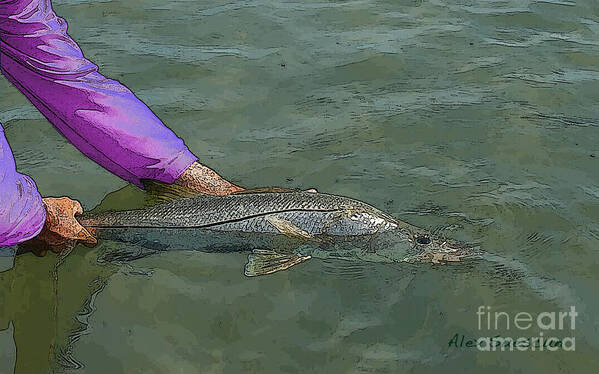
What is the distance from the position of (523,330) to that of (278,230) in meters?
1.30

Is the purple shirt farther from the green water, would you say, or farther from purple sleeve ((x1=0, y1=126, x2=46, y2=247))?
purple sleeve ((x1=0, y1=126, x2=46, y2=247))

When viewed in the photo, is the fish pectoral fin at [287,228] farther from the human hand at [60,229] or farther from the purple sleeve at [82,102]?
the human hand at [60,229]

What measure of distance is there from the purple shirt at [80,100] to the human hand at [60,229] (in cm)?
50

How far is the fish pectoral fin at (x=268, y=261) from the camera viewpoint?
4254 mm

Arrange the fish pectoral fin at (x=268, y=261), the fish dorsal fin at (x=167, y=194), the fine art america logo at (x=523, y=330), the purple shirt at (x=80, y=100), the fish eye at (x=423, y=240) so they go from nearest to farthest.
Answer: the fine art america logo at (x=523, y=330), the fish pectoral fin at (x=268, y=261), the fish eye at (x=423, y=240), the purple shirt at (x=80, y=100), the fish dorsal fin at (x=167, y=194)

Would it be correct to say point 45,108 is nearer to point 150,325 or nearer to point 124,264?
point 124,264

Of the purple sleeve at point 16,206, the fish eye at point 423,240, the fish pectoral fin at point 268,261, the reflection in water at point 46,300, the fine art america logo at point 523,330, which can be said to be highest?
the purple sleeve at point 16,206

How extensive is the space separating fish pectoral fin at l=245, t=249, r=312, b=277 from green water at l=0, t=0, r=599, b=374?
15 centimetres

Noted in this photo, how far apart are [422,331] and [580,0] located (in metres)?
4.53

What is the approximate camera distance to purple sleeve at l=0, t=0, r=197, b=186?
4523mm

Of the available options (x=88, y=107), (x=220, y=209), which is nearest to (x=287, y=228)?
(x=220, y=209)

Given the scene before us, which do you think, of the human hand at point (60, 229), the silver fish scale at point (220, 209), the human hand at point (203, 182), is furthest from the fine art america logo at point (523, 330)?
the human hand at point (60, 229)

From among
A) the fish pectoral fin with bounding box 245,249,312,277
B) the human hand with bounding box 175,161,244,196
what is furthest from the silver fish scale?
the human hand with bounding box 175,161,244,196

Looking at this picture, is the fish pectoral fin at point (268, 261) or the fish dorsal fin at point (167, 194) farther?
the fish dorsal fin at point (167, 194)
